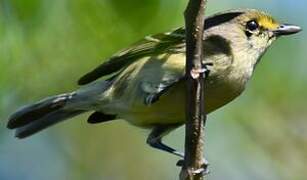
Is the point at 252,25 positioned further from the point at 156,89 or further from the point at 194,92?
the point at 194,92

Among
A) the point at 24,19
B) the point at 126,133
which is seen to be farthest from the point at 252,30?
the point at 24,19

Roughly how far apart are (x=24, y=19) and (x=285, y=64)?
4.55 feet

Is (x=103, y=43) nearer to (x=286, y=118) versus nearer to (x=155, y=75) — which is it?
(x=155, y=75)

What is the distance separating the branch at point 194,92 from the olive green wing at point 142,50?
69 cm

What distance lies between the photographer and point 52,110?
450 centimetres

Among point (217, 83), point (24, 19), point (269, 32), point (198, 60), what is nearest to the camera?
point (198, 60)

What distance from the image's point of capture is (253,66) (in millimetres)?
4098

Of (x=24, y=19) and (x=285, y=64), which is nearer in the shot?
(x=24, y=19)

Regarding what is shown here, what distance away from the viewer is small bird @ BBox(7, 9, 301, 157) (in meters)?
3.93

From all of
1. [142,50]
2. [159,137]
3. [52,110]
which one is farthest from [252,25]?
[52,110]

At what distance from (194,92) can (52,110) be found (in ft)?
5.00

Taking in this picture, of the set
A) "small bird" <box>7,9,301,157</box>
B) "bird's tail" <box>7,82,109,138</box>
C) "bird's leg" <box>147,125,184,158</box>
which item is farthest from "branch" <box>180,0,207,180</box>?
"bird's tail" <box>7,82,109,138</box>

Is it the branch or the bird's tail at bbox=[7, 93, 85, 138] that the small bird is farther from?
the branch

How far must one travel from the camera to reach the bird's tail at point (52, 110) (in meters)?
4.30
